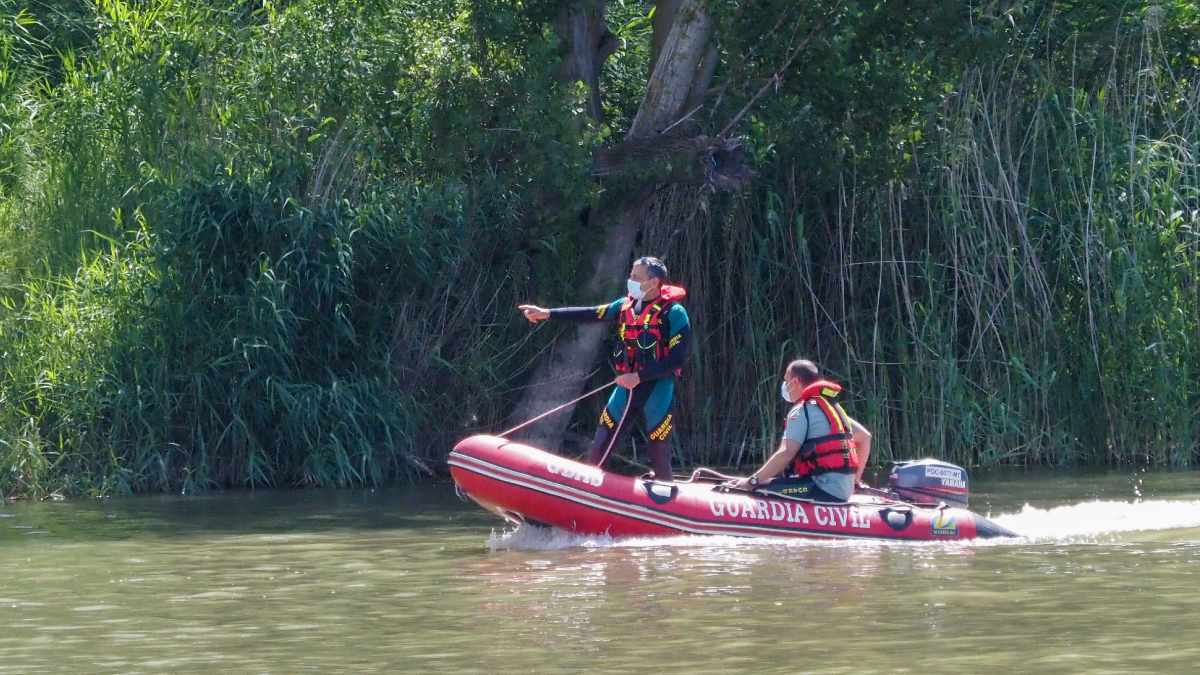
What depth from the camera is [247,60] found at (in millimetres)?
13516

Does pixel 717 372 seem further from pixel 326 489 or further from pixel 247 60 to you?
pixel 247 60

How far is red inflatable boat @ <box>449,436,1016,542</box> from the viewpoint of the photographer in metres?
8.79

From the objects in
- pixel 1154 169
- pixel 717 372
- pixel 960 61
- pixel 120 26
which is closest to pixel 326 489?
pixel 717 372

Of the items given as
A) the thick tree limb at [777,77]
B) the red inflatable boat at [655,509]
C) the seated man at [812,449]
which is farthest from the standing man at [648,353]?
the thick tree limb at [777,77]

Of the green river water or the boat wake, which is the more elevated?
the boat wake

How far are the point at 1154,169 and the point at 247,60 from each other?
691cm

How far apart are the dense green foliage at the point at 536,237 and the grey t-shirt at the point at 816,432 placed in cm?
365

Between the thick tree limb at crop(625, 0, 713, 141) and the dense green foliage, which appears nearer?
the dense green foliage

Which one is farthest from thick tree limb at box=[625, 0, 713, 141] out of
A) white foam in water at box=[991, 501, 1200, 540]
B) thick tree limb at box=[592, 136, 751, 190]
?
white foam in water at box=[991, 501, 1200, 540]

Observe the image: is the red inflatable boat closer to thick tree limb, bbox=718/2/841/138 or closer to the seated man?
the seated man

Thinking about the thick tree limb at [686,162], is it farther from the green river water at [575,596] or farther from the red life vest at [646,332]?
the green river water at [575,596]

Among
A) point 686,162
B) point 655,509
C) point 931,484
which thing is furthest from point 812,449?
point 686,162

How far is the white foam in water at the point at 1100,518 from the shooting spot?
888cm

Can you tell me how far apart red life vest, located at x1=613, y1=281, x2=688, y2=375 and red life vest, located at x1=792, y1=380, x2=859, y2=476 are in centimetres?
88
